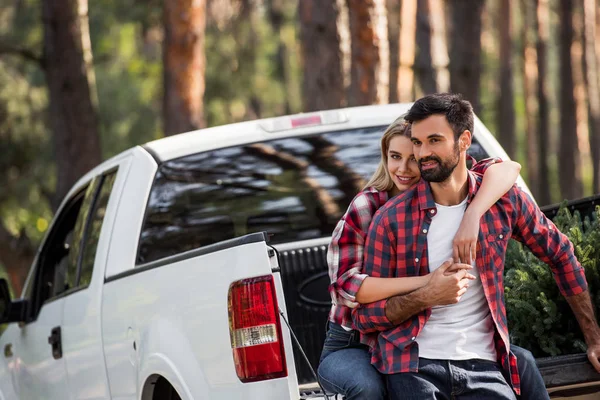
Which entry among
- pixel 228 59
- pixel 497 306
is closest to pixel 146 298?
pixel 497 306

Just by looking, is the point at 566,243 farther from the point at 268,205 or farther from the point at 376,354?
the point at 268,205

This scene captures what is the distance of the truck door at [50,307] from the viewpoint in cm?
568

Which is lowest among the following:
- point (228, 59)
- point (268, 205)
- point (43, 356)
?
point (43, 356)

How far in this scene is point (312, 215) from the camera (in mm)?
5824

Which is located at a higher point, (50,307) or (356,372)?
(50,307)

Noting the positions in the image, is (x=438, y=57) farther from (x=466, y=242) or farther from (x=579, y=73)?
(x=579, y=73)

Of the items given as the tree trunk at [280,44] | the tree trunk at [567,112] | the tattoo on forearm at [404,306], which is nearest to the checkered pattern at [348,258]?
the tattoo on forearm at [404,306]

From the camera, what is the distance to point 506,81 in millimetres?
31484

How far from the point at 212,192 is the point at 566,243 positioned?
7.68 feet

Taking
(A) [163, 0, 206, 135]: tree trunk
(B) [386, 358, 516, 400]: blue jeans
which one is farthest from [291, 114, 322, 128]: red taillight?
(A) [163, 0, 206, 135]: tree trunk

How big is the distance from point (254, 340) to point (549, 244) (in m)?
1.11

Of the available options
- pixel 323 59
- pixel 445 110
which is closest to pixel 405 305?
pixel 445 110

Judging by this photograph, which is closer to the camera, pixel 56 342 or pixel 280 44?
pixel 56 342

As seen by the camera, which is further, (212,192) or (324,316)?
(212,192)
